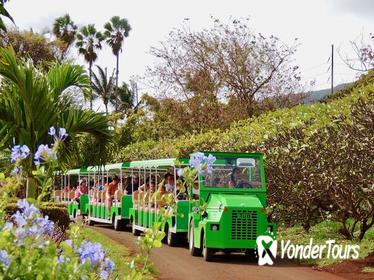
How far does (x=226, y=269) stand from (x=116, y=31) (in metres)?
59.4

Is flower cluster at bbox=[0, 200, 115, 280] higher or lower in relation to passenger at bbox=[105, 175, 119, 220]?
higher

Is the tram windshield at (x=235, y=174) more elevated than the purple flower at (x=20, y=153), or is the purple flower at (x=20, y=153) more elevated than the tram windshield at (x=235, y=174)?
the purple flower at (x=20, y=153)

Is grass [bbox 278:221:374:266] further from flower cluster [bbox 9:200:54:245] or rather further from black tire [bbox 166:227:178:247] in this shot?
flower cluster [bbox 9:200:54:245]

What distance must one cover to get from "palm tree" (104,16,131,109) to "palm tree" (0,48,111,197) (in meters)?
56.2

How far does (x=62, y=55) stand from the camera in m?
56.9

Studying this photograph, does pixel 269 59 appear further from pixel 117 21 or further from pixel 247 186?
pixel 117 21

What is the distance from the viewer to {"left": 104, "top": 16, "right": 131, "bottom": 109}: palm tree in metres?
70.3

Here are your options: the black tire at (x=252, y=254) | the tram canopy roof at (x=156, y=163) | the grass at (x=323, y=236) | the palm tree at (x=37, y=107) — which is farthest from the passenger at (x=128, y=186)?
the palm tree at (x=37, y=107)

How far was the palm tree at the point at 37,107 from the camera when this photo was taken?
1348cm

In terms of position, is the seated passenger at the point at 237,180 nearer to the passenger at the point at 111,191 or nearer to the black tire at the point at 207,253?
the black tire at the point at 207,253

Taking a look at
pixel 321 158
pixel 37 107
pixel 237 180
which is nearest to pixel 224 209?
pixel 237 180

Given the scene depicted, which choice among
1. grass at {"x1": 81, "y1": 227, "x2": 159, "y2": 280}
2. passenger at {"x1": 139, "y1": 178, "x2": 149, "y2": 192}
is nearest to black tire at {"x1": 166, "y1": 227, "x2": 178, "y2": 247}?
grass at {"x1": 81, "y1": 227, "x2": 159, "y2": 280}

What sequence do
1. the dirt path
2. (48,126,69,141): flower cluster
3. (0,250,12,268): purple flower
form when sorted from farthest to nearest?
the dirt path → (48,126,69,141): flower cluster → (0,250,12,268): purple flower

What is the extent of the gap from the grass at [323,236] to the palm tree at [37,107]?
5295 millimetres
